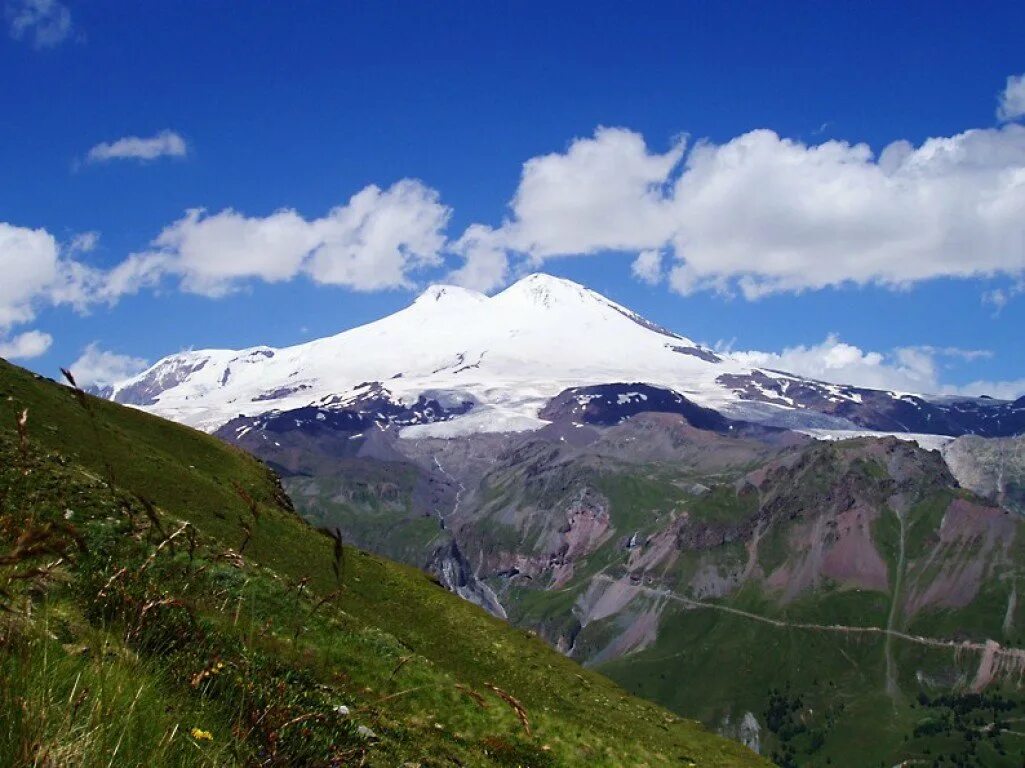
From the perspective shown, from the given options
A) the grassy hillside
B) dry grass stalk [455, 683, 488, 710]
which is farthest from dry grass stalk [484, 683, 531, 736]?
dry grass stalk [455, 683, 488, 710]

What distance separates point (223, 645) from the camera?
10.5 m

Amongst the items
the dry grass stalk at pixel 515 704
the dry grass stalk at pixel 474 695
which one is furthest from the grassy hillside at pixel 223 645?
the dry grass stalk at pixel 474 695

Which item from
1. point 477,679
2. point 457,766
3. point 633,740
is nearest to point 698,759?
point 633,740

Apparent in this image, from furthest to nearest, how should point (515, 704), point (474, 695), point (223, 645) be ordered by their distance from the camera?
point (223, 645) < point (474, 695) < point (515, 704)

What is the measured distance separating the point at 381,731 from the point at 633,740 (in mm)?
20930

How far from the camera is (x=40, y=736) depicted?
559cm

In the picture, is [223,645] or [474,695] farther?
[223,645]

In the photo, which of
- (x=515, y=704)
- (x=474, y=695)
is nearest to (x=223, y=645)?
(x=474, y=695)

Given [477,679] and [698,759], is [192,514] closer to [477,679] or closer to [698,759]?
[477,679]

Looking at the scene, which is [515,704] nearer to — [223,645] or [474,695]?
[474,695]

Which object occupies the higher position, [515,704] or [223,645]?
[515,704]

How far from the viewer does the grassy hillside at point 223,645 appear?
6332 millimetres

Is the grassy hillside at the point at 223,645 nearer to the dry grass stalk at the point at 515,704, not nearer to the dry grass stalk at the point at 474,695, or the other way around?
the dry grass stalk at the point at 515,704

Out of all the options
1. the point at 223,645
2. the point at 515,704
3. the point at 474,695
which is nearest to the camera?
the point at 515,704
